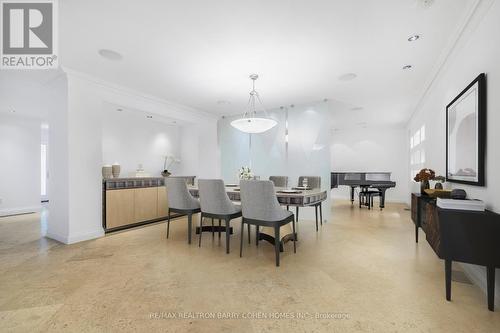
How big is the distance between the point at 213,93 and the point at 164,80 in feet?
3.25

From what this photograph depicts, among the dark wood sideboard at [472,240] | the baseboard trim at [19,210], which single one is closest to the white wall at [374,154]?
the dark wood sideboard at [472,240]

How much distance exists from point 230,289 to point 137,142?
4.59 meters

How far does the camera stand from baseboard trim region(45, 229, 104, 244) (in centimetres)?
345

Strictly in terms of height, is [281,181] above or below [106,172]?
below

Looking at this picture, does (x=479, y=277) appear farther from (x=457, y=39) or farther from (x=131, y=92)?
(x=131, y=92)

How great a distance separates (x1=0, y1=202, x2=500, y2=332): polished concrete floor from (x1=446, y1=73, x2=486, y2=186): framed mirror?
3.53ft

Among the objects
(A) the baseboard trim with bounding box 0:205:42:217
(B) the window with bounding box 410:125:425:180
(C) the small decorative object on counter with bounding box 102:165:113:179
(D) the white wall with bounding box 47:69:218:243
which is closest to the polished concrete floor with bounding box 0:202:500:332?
(D) the white wall with bounding box 47:69:218:243

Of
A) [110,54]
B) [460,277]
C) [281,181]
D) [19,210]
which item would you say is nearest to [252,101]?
[281,181]

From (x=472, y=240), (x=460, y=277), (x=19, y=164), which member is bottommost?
(x=460, y=277)

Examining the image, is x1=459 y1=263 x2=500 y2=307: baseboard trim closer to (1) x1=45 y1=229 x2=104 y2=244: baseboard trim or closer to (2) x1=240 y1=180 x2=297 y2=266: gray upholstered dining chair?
(2) x1=240 y1=180 x2=297 y2=266: gray upholstered dining chair

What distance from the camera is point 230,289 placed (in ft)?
6.93

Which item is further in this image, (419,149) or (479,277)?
(419,149)

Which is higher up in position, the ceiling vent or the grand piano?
the ceiling vent

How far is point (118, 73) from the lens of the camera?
3.58 meters
